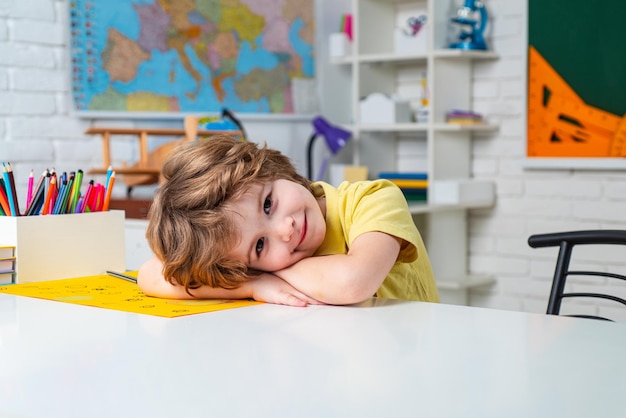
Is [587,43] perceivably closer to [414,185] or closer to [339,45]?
[414,185]

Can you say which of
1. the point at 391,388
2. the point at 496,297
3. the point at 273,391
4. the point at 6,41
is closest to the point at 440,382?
the point at 391,388

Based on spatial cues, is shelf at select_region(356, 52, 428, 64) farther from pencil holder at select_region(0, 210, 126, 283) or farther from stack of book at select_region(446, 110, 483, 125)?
pencil holder at select_region(0, 210, 126, 283)

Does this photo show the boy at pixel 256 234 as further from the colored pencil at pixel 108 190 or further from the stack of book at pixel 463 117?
the stack of book at pixel 463 117

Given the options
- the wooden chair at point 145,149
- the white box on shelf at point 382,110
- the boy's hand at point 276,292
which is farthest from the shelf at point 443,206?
the boy's hand at point 276,292

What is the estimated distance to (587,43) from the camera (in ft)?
10.4

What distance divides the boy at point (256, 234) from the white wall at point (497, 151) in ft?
5.45

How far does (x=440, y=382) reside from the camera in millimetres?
768

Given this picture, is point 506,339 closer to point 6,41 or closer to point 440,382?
point 440,382

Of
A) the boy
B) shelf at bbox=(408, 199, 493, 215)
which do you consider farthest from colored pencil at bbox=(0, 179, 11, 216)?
shelf at bbox=(408, 199, 493, 215)

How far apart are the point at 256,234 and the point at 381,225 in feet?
0.61

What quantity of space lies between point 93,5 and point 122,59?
202mm

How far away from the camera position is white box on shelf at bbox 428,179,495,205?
3.23 m

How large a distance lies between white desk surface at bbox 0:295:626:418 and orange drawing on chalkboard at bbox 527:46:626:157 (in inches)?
86.9

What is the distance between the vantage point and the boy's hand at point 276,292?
1212mm
